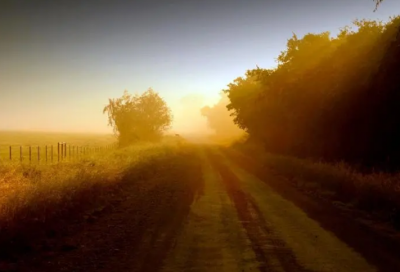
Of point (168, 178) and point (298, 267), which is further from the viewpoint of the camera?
point (168, 178)

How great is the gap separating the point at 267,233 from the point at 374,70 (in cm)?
1212

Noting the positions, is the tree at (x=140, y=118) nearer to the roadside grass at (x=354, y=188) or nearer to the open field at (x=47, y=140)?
the open field at (x=47, y=140)

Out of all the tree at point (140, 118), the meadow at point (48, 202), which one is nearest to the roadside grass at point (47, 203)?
the meadow at point (48, 202)

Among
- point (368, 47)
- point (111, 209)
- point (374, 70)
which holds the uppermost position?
point (368, 47)

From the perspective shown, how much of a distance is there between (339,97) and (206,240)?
14680mm

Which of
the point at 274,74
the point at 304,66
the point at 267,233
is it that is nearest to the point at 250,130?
the point at 274,74

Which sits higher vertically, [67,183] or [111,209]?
[67,183]

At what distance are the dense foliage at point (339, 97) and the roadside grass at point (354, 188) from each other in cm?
192

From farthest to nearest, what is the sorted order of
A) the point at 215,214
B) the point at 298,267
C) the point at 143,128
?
the point at 143,128 < the point at 215,214 < the point at 298,267

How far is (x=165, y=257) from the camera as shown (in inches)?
278

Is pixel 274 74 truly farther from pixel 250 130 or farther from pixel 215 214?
pixel 215 214

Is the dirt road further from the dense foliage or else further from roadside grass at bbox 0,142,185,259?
the dense foliage

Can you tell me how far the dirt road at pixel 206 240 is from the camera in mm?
6684

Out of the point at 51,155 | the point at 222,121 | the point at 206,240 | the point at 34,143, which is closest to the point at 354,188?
the point at 206,240
